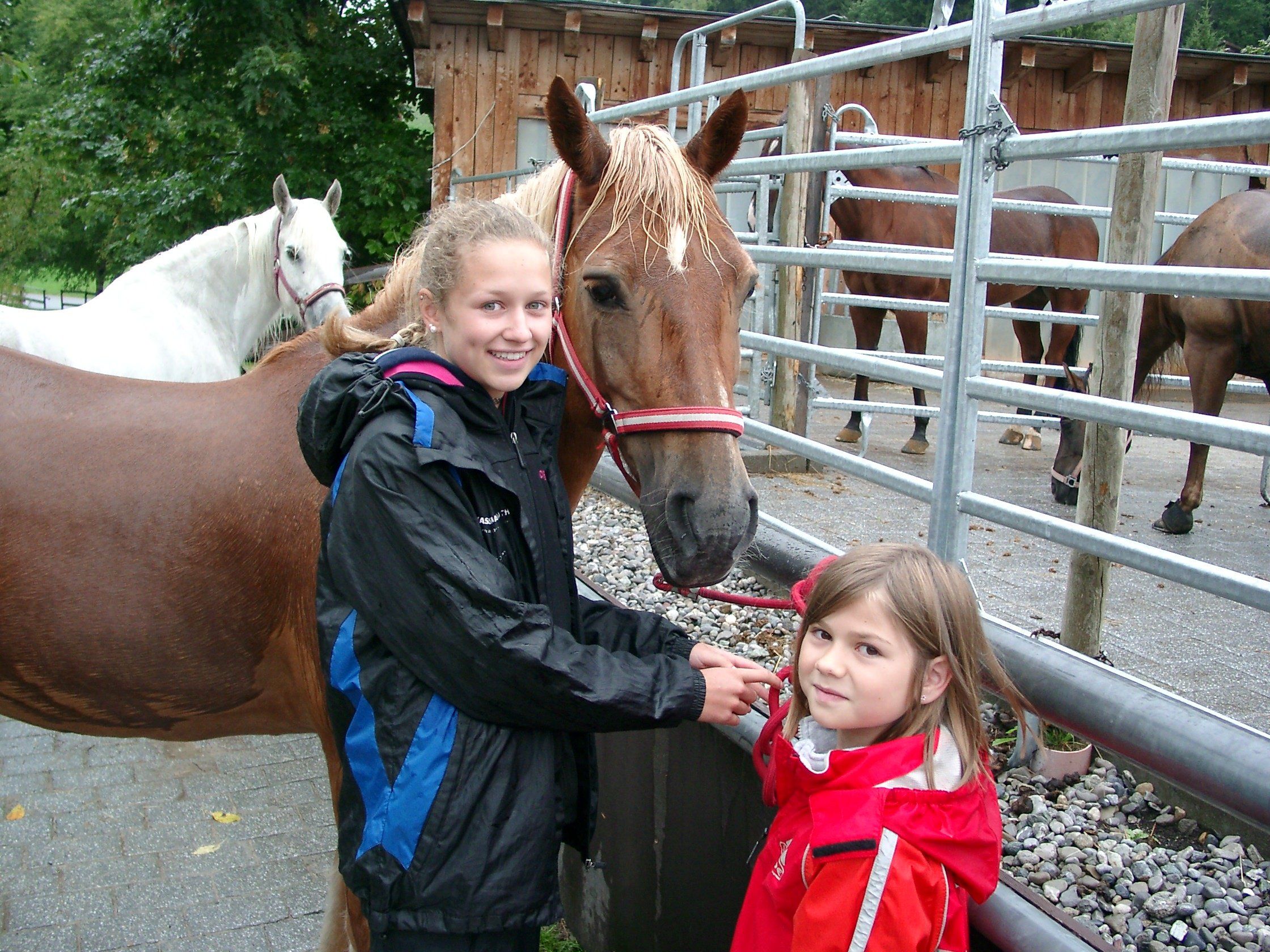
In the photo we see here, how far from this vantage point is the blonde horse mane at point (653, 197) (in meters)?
1.86

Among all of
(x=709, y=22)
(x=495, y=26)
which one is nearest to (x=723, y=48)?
(x=709, y=22)

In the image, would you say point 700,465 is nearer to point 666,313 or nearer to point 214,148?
point 666,313

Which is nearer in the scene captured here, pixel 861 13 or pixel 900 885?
pixel 900 885

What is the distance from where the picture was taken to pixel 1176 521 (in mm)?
4453

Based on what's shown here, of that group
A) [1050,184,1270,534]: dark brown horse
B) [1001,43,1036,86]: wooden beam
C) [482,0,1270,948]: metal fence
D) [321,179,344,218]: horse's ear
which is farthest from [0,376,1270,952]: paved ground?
[1001,43,1036,86]: wooden beam

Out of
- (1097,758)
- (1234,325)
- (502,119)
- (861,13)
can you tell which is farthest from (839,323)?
(861,13)

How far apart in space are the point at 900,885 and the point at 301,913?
2.19 m

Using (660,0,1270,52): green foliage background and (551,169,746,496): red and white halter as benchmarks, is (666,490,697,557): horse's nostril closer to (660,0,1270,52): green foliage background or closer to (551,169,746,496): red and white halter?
(551,169,746,496): red and white halter

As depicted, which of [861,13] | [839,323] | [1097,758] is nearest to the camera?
[1097,758]

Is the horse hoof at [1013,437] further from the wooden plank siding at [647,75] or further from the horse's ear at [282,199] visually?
the wooden plank siding at [647,75]

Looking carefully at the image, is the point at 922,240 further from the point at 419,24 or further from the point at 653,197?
the point at 419,24

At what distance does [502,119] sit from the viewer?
11.2 metres

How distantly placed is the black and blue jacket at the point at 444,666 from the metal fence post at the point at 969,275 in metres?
0.99

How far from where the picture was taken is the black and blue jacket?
141 centimetres
